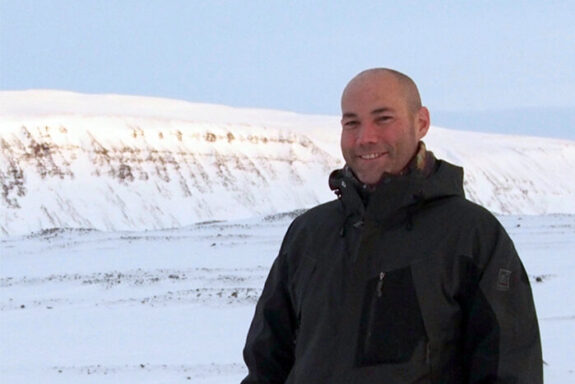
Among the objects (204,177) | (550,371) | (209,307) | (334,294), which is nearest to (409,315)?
(334,294)

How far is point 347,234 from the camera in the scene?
299 centimetres

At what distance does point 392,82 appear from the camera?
300cm

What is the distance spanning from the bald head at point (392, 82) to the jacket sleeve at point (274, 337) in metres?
0.56

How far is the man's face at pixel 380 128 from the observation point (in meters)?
2.99

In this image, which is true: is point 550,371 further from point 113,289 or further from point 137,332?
point 113,289

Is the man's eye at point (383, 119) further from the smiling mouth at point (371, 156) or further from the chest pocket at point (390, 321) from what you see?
the chest pocket at point (390, 321)

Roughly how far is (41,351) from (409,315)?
888 centimetres

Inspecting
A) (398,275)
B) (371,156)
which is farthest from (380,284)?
(371,156)

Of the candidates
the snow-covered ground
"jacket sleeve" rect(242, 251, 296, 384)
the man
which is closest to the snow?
the snow-covered ground

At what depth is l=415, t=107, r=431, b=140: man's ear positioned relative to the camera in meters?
3.05

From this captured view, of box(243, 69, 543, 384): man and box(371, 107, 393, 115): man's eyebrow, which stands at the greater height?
box(371, 107, 393, 115): man's eyebrow

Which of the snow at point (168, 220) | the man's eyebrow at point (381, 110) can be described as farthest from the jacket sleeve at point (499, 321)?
the snow at point (168, 220)

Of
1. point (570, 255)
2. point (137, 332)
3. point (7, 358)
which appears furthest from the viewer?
point (570, 255)

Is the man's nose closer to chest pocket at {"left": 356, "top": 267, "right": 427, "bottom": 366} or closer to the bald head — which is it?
the bald head
